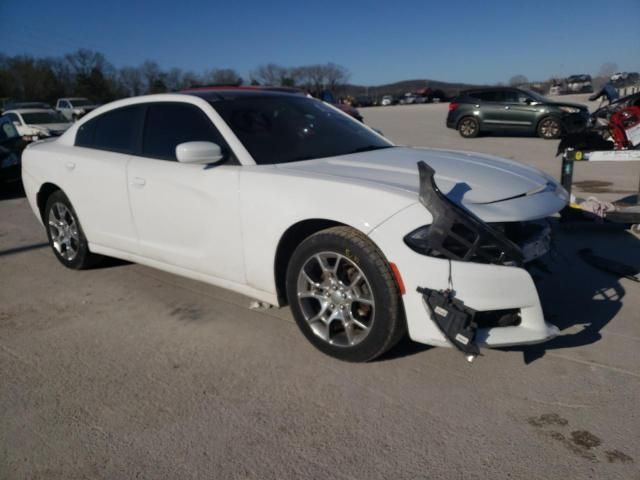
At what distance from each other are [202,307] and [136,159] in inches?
48.4

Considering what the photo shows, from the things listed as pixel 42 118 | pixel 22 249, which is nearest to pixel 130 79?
pixel 42 118

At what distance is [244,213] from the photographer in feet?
10.8

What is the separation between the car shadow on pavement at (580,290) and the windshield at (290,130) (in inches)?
65.1

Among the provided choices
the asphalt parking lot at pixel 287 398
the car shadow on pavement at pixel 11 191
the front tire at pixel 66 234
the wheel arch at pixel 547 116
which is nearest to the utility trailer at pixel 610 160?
the asphalt parking lot at pixel 287 398

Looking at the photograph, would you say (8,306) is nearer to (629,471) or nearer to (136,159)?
(136,159)

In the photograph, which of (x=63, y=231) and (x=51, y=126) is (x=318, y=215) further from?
(x=51, y=126)

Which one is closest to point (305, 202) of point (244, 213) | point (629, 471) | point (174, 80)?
point (244, 213)

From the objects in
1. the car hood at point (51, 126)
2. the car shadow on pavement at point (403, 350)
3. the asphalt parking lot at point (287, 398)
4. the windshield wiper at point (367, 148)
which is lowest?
the asphalt parking lot at point (287, 398)

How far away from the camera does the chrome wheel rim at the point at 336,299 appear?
2.91 metres

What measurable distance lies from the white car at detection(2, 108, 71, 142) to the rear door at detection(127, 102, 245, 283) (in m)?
12.8

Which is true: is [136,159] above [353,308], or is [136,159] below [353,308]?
above

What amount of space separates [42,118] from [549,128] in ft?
50.5

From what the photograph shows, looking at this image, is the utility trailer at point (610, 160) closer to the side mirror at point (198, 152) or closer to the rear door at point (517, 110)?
the side mirror at point (198, 152)

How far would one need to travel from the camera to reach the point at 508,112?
1590 centimetres
